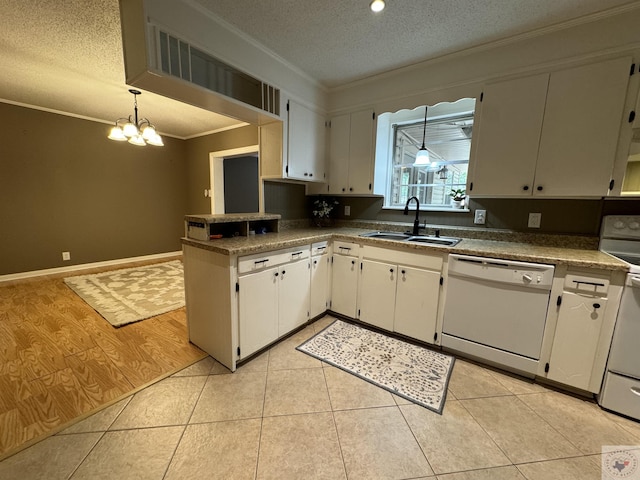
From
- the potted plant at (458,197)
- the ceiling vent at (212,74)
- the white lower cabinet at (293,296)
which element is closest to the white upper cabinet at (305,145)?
the ceiling vent at (212,74)

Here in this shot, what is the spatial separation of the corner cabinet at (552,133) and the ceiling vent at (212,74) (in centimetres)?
187

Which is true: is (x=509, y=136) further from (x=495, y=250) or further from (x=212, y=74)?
(x=212, y=74)

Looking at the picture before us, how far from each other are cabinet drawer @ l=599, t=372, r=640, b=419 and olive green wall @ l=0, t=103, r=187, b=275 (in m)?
6.15

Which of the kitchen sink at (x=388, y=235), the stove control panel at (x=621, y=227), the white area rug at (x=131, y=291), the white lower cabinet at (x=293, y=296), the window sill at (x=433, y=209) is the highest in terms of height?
the window sill at (x=433, y=209)

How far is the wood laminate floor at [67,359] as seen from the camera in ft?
4.91

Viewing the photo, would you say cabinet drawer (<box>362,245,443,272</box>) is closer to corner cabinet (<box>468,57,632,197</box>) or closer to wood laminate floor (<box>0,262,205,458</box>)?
corner cabinet (<box>468,57,632,197</box>)

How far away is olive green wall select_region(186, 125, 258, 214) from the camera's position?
171 inches

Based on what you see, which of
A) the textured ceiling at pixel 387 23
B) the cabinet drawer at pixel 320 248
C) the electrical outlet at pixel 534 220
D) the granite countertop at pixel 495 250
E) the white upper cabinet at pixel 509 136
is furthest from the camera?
the cabinet drawer at pixel 320 248

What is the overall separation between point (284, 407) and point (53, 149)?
493cm

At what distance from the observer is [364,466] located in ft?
4.06

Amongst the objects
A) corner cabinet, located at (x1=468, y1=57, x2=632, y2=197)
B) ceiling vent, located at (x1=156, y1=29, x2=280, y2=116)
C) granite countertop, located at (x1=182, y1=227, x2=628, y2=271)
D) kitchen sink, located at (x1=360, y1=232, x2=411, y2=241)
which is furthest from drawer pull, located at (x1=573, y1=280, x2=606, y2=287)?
ceiling vent, located at (x1=156, y1=29, x2=280, y2=116)

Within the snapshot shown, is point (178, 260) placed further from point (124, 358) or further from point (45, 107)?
point (124, 358)

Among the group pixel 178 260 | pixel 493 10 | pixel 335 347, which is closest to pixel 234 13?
pixel 493 10

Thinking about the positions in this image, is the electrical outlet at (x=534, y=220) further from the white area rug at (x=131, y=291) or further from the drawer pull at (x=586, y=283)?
the white area rug at (x=131, y=291)
